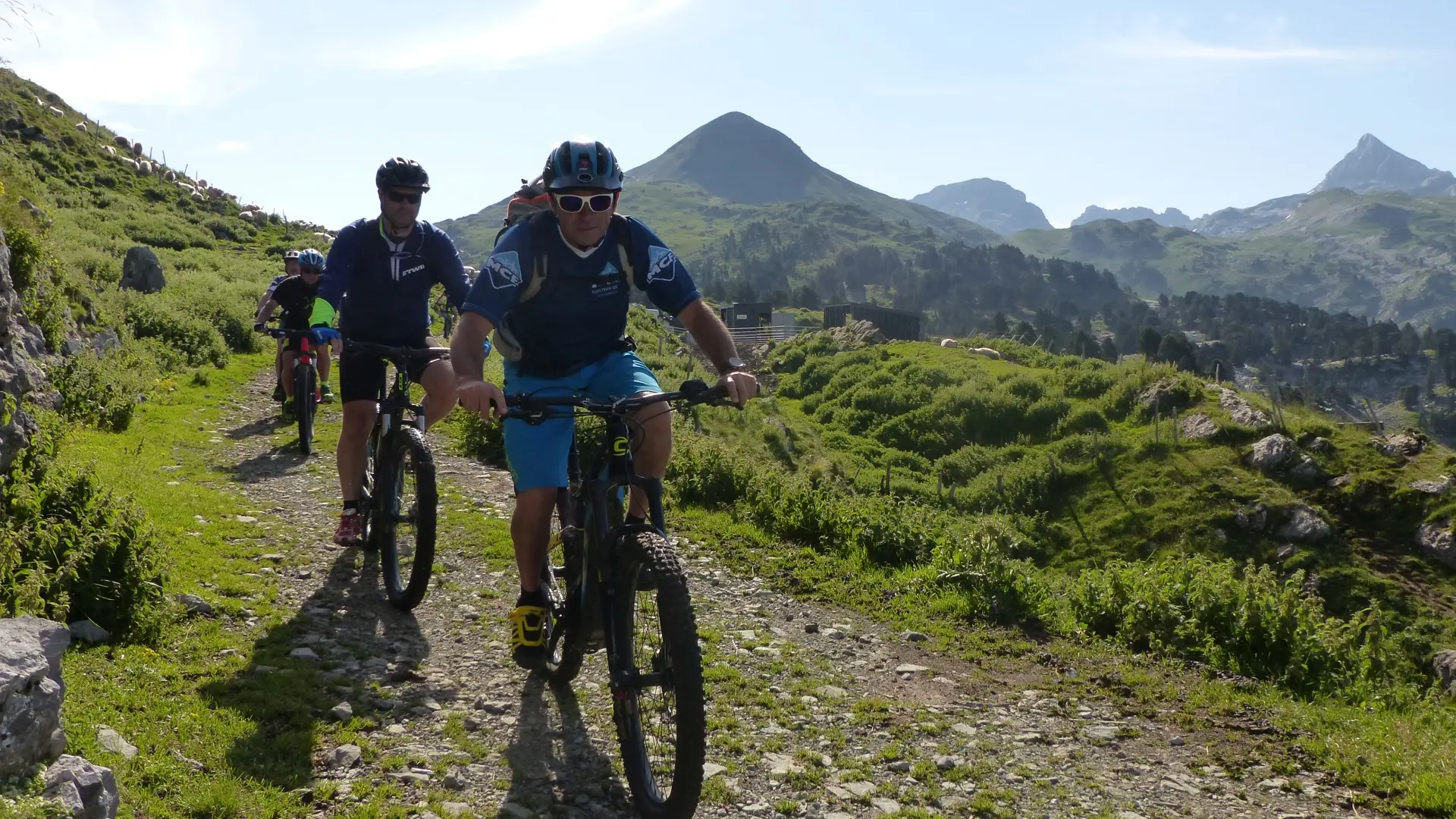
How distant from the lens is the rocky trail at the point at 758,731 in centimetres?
493

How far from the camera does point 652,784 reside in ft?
14.6

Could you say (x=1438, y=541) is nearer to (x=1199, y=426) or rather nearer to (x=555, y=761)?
(x=1199, y=426)

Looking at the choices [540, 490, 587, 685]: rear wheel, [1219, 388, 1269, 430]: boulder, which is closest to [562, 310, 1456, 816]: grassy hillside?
[1219, 388, 1269, 430]: boulder

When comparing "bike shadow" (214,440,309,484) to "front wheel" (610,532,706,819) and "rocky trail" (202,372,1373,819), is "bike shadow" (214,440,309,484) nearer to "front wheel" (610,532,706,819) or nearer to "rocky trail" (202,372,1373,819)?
"rocky trail" (202,372,1373,819)

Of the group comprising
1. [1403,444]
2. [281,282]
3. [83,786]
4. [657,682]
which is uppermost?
[281,282]

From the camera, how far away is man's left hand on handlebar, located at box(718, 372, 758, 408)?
4.59 meters

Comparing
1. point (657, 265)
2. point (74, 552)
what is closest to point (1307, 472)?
point (657, 265)

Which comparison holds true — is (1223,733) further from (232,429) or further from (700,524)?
(232,429)

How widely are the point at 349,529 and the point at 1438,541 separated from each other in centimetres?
4580

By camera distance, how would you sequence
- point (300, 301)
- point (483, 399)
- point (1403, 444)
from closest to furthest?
point (483, 399) < point (300, 301) < point (1403, 444)

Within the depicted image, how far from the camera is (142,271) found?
28406 millimetres

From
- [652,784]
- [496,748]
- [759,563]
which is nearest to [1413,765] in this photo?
[652,784]

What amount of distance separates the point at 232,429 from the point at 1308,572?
39743 mm

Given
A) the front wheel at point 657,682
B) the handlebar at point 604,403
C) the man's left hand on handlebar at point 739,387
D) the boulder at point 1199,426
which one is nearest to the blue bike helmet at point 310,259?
the handlebar at point 604,403
